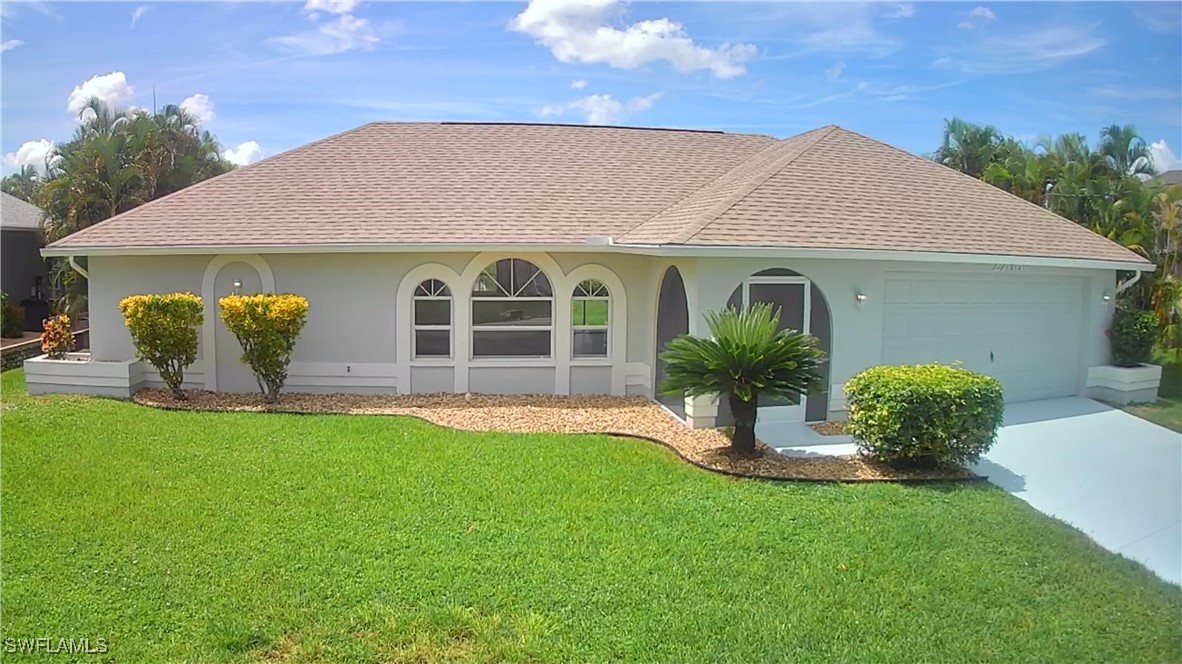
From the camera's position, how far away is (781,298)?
11.5 m

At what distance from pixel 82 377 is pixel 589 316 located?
30.5ft

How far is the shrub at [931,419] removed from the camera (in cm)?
865

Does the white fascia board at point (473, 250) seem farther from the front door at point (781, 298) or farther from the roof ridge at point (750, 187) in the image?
the front door at point (781, 298)

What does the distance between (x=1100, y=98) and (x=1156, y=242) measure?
8.10m

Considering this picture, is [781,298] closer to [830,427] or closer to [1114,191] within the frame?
[830,427]

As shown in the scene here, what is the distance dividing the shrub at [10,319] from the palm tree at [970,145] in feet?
106

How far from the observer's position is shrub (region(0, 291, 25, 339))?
20109mm

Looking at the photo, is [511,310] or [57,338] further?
[57,338]

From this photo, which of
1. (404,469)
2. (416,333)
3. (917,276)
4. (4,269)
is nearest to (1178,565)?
(917,276)

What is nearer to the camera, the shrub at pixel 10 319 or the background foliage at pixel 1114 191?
the background foliage at pixel 1114 191

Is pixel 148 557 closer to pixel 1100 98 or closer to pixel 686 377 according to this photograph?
pixel 686 377

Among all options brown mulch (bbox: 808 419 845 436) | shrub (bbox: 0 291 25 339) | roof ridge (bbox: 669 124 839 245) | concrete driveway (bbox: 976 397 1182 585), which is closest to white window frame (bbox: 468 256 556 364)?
roof ridge (bbox: 669 124 839 245)

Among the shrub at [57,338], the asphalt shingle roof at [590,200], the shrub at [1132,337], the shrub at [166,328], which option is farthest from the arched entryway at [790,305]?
the shrub at [57,338]

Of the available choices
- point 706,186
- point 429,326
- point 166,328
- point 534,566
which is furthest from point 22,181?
point 534,566
